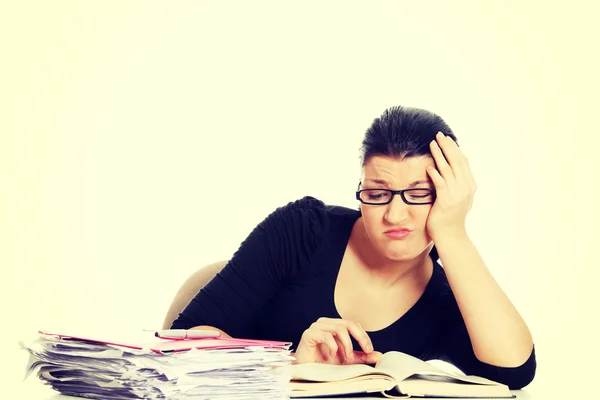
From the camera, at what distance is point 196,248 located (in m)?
4.91

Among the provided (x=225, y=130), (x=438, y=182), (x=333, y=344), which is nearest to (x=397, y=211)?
(x=438, y=182)

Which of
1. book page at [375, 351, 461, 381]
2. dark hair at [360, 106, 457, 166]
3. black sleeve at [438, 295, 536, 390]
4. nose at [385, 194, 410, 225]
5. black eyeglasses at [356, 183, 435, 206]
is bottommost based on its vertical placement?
black sleeve at [438, 295, 536, 390]

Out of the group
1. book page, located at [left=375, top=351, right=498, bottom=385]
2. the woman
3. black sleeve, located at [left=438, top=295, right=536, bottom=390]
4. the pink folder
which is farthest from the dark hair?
the pink folder

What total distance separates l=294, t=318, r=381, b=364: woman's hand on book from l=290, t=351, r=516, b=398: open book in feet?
0.35

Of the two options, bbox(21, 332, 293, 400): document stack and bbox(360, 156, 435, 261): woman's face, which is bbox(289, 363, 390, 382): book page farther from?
bbox(360, 156, 435, 261): woman's face

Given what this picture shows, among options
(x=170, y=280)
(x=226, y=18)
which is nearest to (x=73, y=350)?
(x=170, y=280)

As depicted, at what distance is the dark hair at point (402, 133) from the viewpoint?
78.4 inches

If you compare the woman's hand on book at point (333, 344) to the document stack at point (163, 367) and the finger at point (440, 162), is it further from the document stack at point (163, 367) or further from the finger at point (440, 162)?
the finger at point (440, 162)

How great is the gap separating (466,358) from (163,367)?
1.13 m

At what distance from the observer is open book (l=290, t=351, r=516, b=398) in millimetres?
1332

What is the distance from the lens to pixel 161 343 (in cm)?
122

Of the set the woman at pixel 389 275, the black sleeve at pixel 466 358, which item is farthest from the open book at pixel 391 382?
the black sleeve at pixel 466 358

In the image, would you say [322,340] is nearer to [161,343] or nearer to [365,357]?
[365,357]

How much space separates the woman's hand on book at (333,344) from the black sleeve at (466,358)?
34cm
